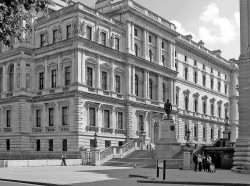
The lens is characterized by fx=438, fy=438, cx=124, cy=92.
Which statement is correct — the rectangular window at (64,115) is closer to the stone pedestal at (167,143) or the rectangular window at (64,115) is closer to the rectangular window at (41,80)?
the rectangular window at (41,80)

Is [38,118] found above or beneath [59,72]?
beneath

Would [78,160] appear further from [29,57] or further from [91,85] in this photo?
[29,57]

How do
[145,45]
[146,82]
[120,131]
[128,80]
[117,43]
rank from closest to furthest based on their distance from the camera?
[120,131] < [128,80] < [117,43] < [146,82] < [145,45]

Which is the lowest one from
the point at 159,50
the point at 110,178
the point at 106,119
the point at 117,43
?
the point at 110,178

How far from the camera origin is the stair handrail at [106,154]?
4856cm

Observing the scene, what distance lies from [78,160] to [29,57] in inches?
718

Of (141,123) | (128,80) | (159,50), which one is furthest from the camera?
(159,50)

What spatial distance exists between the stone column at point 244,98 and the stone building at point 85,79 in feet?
82.5

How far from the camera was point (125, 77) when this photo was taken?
62.2m

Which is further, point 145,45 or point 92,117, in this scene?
point 145,45

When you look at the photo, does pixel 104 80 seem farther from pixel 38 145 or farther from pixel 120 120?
pixel 38 145

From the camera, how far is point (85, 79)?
5516 centimetres

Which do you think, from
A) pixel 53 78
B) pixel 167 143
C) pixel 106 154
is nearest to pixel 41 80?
pixel 53 78

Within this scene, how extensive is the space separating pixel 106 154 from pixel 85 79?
1066 centimetres
